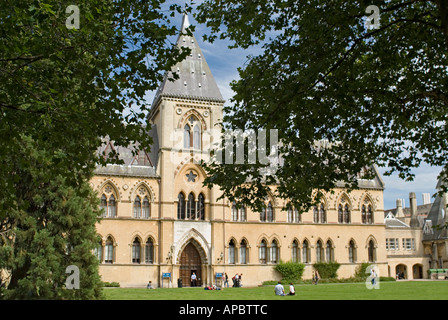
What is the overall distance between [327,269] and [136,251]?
57.7ft

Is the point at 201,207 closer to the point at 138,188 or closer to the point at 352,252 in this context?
the point at 138,188

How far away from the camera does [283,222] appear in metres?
44.1

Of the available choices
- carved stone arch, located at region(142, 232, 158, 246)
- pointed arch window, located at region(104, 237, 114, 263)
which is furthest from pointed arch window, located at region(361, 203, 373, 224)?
pointed arch window, located at region(104, 237, 114, 263)

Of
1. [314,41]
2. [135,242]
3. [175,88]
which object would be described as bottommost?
[135,242]

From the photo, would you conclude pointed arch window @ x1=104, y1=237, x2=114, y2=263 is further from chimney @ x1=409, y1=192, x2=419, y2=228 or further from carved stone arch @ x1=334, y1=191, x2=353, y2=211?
chimney @ x1=409, y1=192, x2=419, y2=228

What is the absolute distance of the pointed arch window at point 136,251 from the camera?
3909 centimetres

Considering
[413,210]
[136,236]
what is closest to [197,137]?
[136,236]

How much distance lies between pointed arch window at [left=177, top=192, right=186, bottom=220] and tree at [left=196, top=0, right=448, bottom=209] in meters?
27.8

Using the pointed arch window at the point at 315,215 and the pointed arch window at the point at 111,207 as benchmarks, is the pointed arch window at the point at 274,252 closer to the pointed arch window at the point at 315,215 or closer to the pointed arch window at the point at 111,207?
the pointed arch window at the point at 315,215

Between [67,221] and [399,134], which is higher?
[399,134]

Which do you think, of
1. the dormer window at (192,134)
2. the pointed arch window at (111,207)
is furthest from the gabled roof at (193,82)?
the pointed arch window at (111,207)
